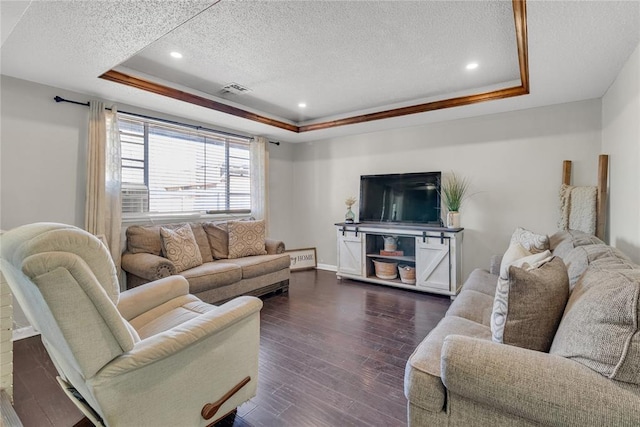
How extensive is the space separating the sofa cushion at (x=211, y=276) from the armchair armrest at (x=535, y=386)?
102 inches

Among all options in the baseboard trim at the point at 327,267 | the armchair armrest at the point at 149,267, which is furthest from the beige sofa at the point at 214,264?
the baseboard trim at the point at 327,267

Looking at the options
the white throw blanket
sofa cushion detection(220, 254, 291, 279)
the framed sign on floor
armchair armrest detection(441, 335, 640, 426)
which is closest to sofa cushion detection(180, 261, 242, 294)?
sofa cushion detection(220, 254, 291, 279)

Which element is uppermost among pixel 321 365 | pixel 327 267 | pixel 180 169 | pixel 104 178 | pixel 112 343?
pixel 180 169

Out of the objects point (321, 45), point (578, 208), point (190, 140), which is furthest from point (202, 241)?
point (578, 208)

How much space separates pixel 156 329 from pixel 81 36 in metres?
2.04

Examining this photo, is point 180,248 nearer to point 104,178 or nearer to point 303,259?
point 104,178

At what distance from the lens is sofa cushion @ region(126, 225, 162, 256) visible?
334cm

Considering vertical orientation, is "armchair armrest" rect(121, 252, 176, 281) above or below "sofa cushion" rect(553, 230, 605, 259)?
below

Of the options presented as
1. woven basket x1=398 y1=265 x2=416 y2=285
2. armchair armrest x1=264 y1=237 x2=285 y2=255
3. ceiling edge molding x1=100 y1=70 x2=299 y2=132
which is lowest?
woven basket x1=398 y1=265 x2=416 y2=285

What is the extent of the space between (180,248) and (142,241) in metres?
0.44

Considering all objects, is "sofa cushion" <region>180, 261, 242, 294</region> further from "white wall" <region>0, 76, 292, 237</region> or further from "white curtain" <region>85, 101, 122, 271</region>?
"white wall" <region>0, 76, 292, 237</region>

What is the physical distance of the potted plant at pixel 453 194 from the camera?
3883mm

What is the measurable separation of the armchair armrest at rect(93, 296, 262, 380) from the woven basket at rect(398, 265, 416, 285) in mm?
2893

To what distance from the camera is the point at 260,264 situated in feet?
12.0
